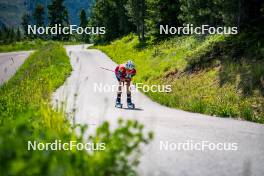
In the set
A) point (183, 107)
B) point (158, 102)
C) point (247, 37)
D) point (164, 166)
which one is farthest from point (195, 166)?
point (247, 37)

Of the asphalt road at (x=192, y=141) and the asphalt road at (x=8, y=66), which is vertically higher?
the asphalt road at (x=8, y=66)

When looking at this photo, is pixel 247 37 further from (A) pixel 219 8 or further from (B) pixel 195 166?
(B) pixel 195 166

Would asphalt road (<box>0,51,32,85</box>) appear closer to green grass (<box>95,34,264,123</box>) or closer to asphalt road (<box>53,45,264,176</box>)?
green grass (<box>95,34,264,123</box>)

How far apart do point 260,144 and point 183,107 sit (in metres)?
8.05

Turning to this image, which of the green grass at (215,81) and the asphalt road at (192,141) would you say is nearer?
the asphalt road at (192,141)

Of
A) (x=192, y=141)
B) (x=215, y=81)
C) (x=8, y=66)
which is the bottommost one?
(x=192, y=141)

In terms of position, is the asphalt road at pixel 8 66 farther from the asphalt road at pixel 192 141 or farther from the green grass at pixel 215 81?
the asphalt road at pixel 192 141

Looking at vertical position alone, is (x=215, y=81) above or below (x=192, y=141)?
above

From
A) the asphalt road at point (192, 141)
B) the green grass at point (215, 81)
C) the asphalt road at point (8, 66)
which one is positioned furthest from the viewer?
the asphalt road at point (8, 66)

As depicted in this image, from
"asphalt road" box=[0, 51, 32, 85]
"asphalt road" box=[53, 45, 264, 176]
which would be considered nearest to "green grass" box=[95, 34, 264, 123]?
"asphalt road" box=[53, 45, 264, 176]

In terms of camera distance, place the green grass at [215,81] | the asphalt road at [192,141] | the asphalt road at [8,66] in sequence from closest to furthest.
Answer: the asphalt road at [192,141], the green grass at [215,81], the asphalt road at [8,66]

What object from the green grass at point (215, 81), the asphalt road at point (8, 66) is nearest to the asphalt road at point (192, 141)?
the green grass at point (215, 81)

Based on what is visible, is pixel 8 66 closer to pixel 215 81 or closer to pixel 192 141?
pixel 215 81

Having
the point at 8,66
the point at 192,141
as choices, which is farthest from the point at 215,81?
the point at 8,66
